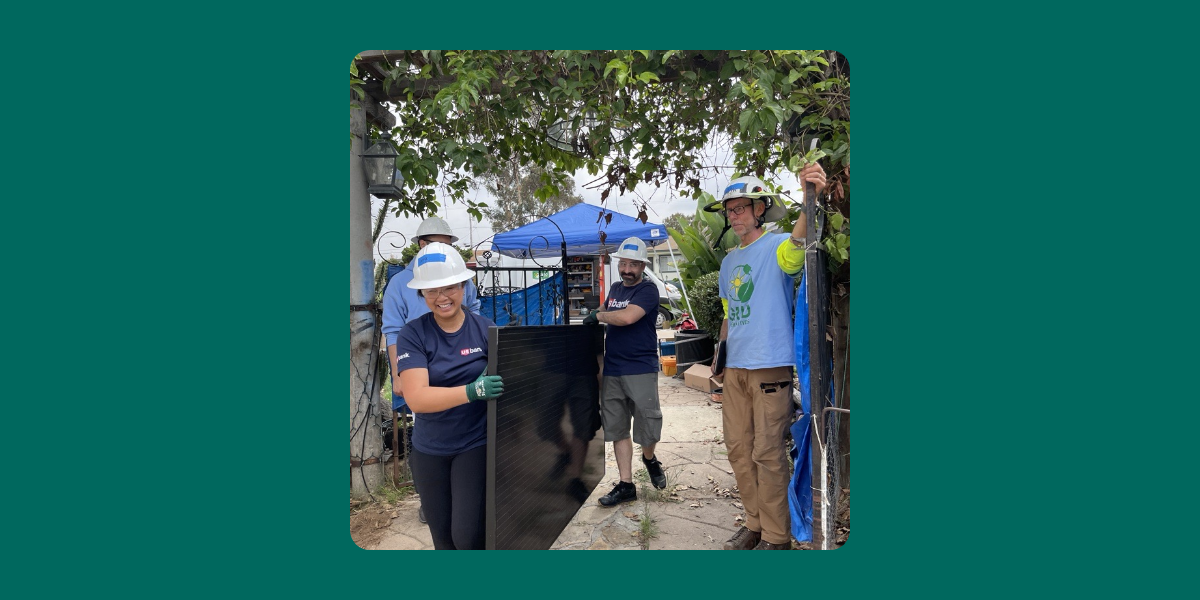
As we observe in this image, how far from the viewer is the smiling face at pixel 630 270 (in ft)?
12.4

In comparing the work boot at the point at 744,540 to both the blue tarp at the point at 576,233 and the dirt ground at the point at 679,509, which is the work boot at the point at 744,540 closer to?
the dirt ground at the point at 679,509

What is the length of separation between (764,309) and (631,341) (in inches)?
35.9

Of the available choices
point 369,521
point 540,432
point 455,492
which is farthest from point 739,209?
point 369,521

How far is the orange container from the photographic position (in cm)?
398

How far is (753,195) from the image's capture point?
3.16 meters

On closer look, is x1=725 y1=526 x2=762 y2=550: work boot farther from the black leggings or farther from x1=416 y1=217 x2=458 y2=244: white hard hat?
x1=416 y1=217 x2=458 y2=244: white hard hat

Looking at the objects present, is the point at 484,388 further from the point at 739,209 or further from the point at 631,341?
the point at 739,209

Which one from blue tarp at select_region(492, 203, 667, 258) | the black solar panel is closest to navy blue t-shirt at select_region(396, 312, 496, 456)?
the black solar panel

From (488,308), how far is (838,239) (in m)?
1.81

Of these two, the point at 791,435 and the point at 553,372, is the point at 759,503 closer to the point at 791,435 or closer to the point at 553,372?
the point at 791,435

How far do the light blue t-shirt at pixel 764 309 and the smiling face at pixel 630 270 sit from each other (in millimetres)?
674

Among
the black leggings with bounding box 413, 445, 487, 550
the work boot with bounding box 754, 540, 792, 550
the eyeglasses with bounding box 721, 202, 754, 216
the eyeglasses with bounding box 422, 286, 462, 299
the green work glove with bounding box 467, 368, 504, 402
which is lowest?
the work boot with bounding box 754, 540, 792, 550

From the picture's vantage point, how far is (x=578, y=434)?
146 inches

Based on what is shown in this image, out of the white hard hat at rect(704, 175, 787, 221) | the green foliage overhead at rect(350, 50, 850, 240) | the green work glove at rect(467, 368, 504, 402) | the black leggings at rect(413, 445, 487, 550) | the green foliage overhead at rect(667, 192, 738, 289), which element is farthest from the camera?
the green foliage overhead at rect(667, 192, 738, 289)
